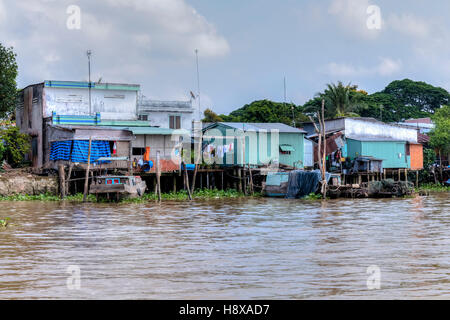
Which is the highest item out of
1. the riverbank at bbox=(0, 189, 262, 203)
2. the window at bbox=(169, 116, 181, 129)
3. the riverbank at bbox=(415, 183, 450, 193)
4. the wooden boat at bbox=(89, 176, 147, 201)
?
the window at bbox=(169, 116, 181, 129)

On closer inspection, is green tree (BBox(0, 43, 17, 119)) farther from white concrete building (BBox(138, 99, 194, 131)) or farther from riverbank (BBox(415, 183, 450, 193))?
riverbank (BBox(415, 183, 450, 193))

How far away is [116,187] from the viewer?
2527 cm

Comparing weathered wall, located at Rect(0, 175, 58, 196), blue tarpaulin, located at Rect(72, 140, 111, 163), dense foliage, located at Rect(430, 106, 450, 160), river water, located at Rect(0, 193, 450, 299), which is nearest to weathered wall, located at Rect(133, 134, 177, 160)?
blue tarpaulin, located at Rect(72, 140, 111, 163)

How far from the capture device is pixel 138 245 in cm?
1179

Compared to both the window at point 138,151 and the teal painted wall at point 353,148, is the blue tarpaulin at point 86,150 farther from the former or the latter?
the teal painted wall at point 353,148

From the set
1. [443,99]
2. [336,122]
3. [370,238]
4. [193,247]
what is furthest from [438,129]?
[193,247]

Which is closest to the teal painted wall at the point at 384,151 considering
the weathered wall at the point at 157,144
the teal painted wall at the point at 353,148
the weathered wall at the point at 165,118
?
the teal painted wall at the point at 353,148

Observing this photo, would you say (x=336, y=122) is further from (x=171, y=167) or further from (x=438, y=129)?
(x=171, y=167)

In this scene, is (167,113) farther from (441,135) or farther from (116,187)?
(441,135)

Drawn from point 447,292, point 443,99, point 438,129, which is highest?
point 443,99

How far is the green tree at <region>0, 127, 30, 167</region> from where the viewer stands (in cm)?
3140

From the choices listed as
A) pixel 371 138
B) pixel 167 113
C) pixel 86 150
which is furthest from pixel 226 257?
pixel 371 138

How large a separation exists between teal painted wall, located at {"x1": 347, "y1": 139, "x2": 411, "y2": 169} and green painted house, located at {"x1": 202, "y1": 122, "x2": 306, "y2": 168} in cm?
411
